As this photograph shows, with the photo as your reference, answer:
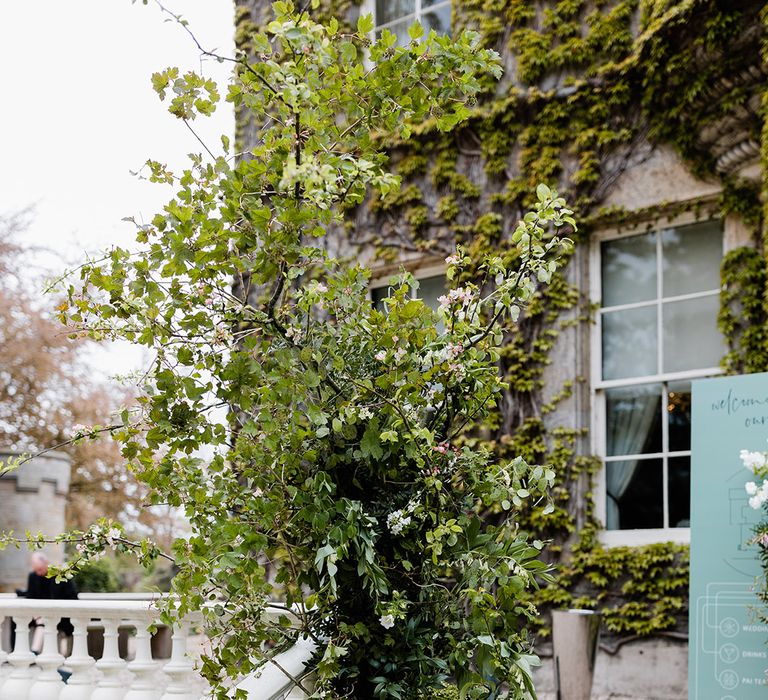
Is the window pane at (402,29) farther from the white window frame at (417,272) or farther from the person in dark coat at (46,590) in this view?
the person in dark coat at (46,590)

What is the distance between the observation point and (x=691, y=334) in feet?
19.6

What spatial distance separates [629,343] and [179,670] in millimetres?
3707

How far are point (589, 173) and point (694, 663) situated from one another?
10.4ft

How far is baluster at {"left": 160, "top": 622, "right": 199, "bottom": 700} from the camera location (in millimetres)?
3555

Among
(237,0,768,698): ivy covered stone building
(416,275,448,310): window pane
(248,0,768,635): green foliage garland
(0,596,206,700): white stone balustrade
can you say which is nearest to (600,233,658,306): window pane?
(237,0,768,698): ivy covered stone building

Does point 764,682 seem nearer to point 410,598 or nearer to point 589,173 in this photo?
point 410,598

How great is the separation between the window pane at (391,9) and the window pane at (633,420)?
3.42 meters

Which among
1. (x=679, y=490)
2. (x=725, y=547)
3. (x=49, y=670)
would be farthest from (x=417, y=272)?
(x=49, y=670)

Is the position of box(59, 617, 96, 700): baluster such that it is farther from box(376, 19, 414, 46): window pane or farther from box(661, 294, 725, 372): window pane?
box(376, 19, 414, 46): window pane

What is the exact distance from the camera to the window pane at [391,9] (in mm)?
7715

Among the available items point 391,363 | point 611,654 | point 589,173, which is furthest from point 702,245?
point 391,363

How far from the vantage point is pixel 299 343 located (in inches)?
102

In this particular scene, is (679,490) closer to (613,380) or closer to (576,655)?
(613,380)

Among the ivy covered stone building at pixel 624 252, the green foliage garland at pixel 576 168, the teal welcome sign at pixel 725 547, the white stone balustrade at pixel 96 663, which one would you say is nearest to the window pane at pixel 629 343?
the ivy covered stone building at pixel 624 252
